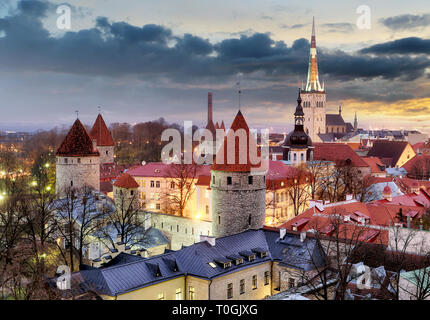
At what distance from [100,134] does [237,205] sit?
29.1 meters

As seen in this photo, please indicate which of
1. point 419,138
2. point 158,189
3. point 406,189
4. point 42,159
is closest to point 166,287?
point 158,189

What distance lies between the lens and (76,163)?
1377 inches

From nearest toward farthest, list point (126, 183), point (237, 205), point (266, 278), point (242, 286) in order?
point (242, 286), point (266, 278), point (237, 205), point (126, 183)

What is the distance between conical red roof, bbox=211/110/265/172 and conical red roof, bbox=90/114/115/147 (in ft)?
89.1

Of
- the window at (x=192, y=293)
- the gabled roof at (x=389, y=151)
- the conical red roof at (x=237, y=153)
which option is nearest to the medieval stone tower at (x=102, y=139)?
the conical red roof at (x=237, y=153)

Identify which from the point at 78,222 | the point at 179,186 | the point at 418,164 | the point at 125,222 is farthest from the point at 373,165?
the point at 78,222

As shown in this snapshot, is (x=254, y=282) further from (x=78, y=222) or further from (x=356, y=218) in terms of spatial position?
(x=78, y=222)

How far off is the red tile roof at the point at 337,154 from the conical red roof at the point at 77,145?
83.7ft

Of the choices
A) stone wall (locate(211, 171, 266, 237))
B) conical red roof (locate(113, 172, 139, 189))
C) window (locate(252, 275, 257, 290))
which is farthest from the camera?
conical red roof (locate(113, 172, 139, 189))

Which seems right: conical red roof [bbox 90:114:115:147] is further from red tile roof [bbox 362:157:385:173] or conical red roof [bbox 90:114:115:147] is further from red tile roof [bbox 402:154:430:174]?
red tile roof [bbox 402:154:430:174]

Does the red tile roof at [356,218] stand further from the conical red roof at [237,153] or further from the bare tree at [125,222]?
the bare tree at [125,222]

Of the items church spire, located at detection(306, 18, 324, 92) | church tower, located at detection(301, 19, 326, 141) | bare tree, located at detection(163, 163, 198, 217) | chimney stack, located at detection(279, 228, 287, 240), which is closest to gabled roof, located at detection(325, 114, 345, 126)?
church tower, located at detection(301, 19, 326, 141)

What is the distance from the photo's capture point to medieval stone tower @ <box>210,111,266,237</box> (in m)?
21.0
